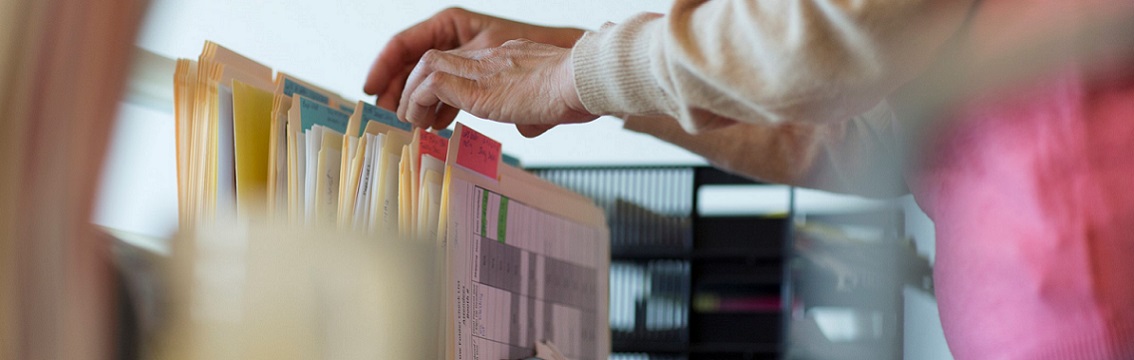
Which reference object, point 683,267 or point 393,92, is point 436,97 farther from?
point 683,267

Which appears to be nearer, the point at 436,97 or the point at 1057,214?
the point at 1057,214

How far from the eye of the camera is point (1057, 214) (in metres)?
0.46

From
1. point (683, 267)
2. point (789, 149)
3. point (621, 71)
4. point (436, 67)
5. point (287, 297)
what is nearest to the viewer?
point (287, 297)

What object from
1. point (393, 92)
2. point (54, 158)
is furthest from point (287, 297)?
point (393, 92)

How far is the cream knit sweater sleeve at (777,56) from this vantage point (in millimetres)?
463

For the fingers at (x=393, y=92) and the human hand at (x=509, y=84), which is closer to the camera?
the human hand at (x=509, y=84)

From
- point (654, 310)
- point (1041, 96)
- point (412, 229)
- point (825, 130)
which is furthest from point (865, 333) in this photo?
point (654, 310)

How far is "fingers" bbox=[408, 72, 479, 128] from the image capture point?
2.07ft

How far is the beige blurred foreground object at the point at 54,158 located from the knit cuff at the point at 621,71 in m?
0.28

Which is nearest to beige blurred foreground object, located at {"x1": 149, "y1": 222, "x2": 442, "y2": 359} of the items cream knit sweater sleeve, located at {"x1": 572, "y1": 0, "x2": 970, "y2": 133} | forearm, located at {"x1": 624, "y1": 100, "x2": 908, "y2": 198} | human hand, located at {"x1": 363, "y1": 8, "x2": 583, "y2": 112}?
cream knit sweater sleeve, located at {"x1": 572, "y1": 0, "x2": 970, "y2": 133}

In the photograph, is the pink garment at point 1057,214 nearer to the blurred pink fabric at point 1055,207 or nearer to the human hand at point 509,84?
the blurred pink fabric at point 1055,207

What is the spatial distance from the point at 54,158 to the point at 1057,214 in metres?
0.43

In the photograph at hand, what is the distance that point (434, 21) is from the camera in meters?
0.81

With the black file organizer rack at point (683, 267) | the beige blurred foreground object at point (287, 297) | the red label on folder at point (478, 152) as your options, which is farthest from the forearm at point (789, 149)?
the black file organizer rack at point (683, 267)
